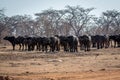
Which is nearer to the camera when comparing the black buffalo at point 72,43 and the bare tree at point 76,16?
the black buffalo at point 72,43

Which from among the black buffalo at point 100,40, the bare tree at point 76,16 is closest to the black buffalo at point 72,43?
the black buffalo at point 100,40

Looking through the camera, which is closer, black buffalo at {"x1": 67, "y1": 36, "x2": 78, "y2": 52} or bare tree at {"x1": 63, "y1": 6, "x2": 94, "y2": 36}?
black buffalo at {"x1": 67, "y1": 36, "x2": 78, "y2": 52}

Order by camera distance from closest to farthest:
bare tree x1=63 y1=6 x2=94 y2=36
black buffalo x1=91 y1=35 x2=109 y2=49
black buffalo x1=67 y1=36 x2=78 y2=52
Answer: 1. black buffalo x1=67 y1=36 x2=78 y2=52
2. black buffalo x1=91 y1=35 x2=109 y2=49
3. bare tree x1=63 y1=6 x2=94 y2=36

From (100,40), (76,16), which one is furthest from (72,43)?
(76,16)

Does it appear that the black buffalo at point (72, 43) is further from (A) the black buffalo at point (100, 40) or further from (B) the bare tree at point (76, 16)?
(B) the bare tree at point (76, 16)

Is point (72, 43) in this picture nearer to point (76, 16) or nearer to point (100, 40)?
point (100, 40)

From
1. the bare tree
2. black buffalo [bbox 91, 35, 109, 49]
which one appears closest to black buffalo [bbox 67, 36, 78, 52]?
black buffalo [bbox 91, 35, 109, 49]

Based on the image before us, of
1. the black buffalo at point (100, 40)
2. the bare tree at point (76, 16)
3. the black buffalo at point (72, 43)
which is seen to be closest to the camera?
the black buffalo at point (72, 43)

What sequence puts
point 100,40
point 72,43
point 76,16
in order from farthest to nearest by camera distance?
1. point 76,16
2. point 100,40
3. point 72,43

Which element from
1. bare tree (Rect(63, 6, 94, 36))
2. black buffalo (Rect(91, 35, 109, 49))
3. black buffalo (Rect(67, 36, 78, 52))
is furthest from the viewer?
bare tree (Rect(63, 6, 94, 36))

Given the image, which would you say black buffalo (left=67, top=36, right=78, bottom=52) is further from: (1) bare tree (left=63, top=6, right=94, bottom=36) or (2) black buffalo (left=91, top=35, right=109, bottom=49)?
(1) bare tree (left=63, top=6, right=94, bottom=36)

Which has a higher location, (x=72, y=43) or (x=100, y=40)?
(x=100, y=40)

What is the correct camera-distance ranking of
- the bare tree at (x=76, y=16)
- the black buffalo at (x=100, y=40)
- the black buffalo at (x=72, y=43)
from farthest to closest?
the bare tree at (x=76, y=16) < the black buffalo at (x=100, y=40) < the black buffalo at (x=72, y=43)

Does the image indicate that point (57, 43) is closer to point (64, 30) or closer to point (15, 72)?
point (15, 72)
